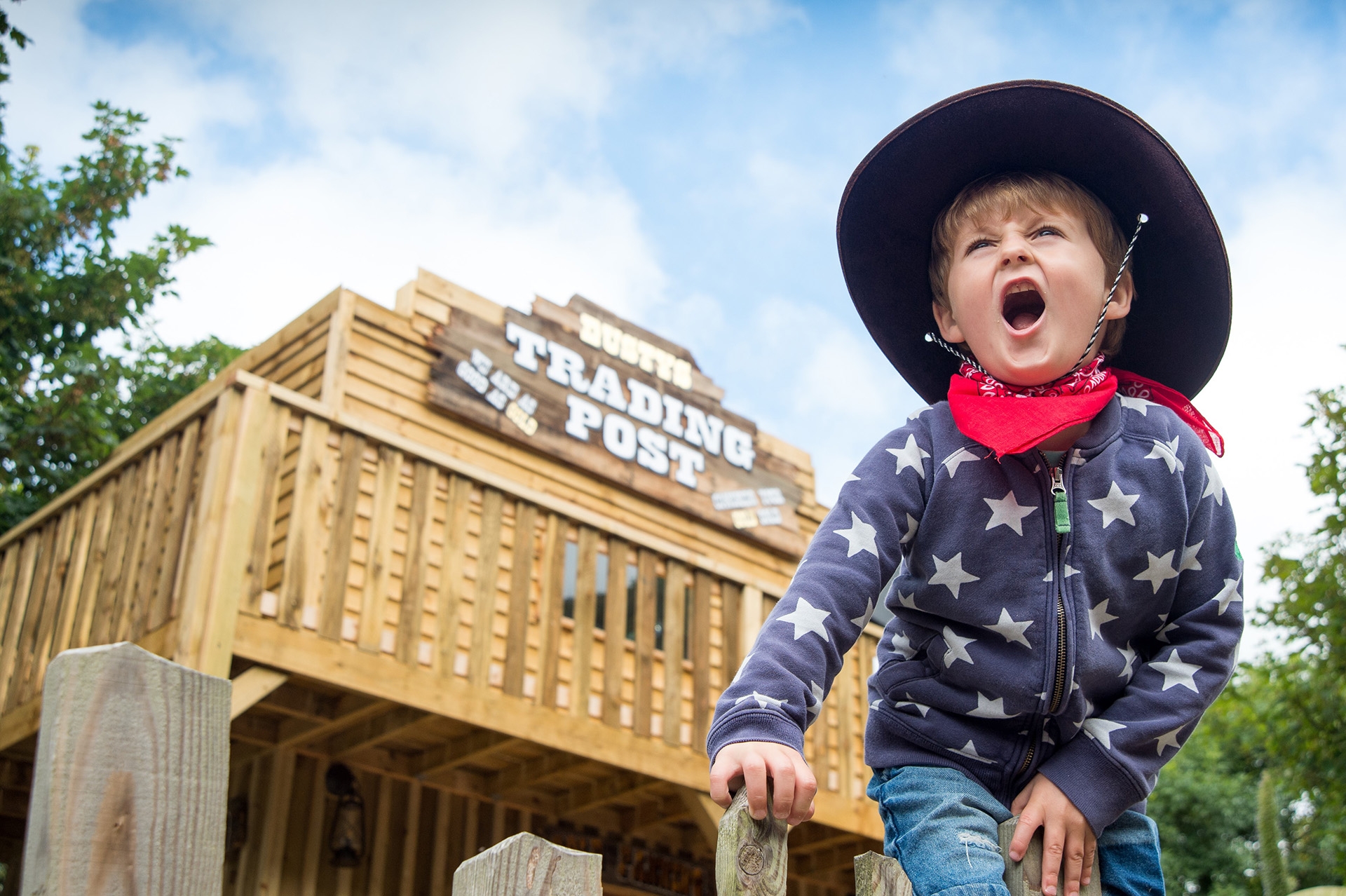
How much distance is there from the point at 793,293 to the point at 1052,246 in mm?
56246

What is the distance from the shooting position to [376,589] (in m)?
6.26

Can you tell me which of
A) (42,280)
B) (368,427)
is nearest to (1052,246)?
(368,427)

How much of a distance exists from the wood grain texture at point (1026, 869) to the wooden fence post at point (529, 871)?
64 centimetres

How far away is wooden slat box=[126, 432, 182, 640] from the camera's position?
601 cm

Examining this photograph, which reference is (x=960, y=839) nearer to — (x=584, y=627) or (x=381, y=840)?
(x=584, y=627)

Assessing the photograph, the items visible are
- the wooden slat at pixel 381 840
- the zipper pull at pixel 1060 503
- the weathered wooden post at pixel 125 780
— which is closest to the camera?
the weathered wooden post at pixel 125 780

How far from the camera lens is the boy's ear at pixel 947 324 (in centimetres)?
222

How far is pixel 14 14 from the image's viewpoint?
8062 millimetres

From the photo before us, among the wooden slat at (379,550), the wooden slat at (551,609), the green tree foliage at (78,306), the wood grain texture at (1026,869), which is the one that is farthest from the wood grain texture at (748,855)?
the green tree foliage at (78,306)

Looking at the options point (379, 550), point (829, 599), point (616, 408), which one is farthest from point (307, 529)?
A: point (616, 408)

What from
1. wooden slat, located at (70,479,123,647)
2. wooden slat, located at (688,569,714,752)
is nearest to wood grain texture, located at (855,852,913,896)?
wooden slat, located at (70,479,123,647)

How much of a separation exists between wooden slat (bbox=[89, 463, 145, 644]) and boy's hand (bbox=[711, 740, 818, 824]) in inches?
206

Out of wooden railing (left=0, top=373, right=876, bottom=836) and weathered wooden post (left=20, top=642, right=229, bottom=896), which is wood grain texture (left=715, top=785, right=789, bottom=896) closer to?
weathered wooden post (left=20, top=642, right=229, bottom=896)

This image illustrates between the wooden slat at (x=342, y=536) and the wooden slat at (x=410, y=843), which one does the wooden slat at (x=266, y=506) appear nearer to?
the wooden slat at (x=342, y=536)
